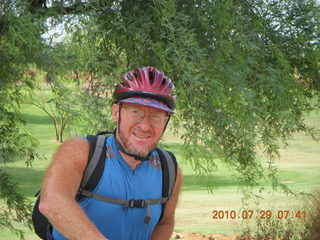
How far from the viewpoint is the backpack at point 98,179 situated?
96.2 inches

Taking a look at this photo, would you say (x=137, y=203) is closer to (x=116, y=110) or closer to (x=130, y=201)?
(x=130, y=201)

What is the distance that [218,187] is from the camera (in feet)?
44.5

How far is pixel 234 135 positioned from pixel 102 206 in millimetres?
6128

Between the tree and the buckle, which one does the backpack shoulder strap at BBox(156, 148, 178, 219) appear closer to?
the buckle

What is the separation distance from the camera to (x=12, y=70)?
7.09 metres

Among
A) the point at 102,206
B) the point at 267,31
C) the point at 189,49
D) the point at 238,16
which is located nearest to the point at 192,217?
the point at 267,31

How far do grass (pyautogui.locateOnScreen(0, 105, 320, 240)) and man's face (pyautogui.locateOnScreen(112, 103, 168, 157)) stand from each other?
3963 mm

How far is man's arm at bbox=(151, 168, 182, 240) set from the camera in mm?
2795

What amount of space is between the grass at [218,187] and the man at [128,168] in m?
3.95

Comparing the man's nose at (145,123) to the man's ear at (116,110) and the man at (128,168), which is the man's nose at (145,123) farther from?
the man's ear at (116,110)

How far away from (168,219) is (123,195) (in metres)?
0.43

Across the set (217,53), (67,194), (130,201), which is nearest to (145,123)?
(130,201)

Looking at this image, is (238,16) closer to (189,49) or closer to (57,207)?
(189,49)

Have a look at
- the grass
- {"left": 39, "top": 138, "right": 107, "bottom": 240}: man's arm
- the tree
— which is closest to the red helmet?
{"left": 39, "top": 138, "right": 107, "bottom": 240}: man's arm
